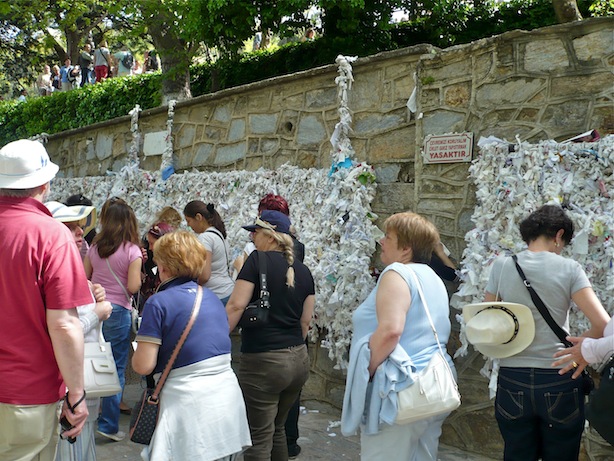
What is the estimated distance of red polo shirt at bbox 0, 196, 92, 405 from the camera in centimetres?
270

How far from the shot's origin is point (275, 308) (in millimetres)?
3770

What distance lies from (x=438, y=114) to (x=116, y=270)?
260 centimetres

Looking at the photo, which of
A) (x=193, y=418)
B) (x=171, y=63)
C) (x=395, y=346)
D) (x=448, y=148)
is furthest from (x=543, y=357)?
(x=171, y=63)

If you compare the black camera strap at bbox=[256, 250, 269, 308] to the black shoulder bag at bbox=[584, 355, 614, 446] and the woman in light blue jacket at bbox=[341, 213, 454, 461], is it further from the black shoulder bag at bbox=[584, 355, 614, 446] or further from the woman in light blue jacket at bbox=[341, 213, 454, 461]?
the black shoulder bag at bbox=[584, 355, 614, 446]

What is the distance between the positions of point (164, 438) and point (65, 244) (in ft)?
3.31

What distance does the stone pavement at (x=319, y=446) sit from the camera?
4.66m

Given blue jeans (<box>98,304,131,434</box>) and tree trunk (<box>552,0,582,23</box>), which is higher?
tree trunk (<box>552,0,582,23</box>)

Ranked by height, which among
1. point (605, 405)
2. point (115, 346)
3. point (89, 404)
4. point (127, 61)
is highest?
point (127, 61)

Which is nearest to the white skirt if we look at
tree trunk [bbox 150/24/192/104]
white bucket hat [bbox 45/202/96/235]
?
white bucket hat [bbox 45/202/96/235]

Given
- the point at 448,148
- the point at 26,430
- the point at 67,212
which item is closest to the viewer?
the point at 26,430

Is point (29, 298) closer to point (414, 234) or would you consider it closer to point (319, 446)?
point (414, 234)

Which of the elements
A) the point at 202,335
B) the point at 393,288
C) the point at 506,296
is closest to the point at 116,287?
the point at 202,335

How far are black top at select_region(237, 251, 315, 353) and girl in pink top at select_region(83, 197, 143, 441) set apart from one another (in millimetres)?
1530

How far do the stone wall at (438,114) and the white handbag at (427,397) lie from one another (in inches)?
63.2
